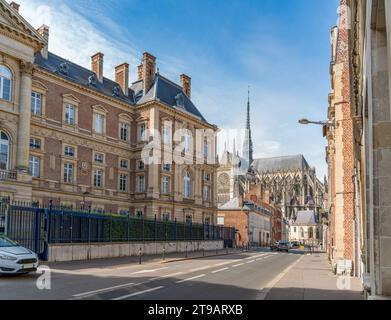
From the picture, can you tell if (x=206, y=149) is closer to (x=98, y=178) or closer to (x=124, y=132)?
(x=124, y=132)

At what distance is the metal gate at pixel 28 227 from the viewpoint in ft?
68.1

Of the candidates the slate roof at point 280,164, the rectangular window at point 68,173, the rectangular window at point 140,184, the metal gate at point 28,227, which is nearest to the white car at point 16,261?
the metal gate at point 28,227

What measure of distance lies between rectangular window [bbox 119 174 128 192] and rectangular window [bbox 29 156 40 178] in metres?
10.8

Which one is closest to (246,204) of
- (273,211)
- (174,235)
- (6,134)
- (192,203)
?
(192,203)

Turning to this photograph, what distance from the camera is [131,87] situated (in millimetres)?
51938

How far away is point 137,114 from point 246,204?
26.3 m

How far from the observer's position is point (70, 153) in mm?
39375

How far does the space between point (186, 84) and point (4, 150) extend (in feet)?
102

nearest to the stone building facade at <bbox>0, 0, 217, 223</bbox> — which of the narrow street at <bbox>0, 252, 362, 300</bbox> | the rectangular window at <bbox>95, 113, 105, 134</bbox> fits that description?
the rectangular window at <bbox>95, 113, 105, 134</bbox>

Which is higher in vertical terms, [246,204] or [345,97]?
[345,97]

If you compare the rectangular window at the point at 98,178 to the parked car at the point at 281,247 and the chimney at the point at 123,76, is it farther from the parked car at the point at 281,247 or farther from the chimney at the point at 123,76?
the parked car at the point at 281,247

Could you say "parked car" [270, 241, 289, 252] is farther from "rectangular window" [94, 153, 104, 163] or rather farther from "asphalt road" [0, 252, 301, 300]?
"asphalt road" [0, 252, 301, 300]

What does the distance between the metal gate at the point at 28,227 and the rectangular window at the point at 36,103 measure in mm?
16226

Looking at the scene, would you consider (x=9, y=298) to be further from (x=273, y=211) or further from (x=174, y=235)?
(x=273, y=211)
